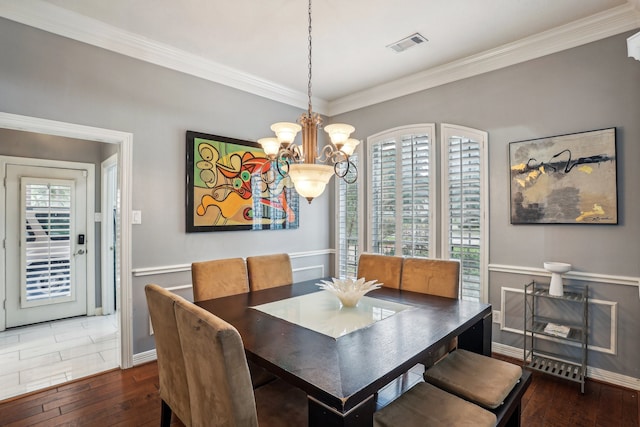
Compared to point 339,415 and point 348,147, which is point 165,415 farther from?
point 348,147

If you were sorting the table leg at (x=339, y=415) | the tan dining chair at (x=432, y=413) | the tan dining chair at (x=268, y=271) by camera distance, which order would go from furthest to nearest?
the tan dining chair at (x=268, y=271), the tan dining chair at (x=432, y=413), the table leg at (x=339, y=415)

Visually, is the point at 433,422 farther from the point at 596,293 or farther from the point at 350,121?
the point at 350,121

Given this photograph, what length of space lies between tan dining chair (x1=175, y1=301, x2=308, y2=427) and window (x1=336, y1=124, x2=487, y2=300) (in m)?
2.35

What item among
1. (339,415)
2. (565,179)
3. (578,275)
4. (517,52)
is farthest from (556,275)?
(339,415)

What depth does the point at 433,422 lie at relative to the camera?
1368 mm

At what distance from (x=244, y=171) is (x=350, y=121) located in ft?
5.09

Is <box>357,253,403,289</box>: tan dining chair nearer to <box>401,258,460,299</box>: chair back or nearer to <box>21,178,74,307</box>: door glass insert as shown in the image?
<box>401,258,460,299</box>: chair back

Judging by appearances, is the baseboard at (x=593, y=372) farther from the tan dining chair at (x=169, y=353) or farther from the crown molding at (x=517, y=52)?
the crown molding at (x=517, y=52)

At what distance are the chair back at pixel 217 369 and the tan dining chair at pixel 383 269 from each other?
5.55ft

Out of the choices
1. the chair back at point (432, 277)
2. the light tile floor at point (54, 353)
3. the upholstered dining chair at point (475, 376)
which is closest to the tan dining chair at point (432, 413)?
the upholstered dining chair at point (475, 376)

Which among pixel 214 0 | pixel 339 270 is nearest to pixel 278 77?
pixel 214 0

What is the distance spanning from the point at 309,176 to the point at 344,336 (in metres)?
0.88

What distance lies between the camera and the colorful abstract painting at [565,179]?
2514 mm

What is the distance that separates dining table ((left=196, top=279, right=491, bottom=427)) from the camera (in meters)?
1.18
